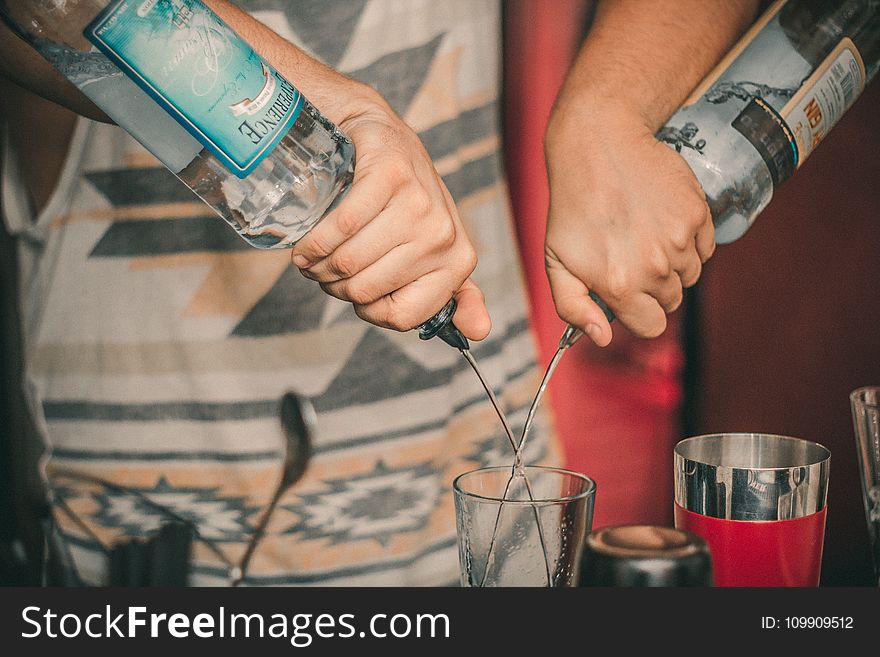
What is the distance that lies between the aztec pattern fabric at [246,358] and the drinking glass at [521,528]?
1.94ft

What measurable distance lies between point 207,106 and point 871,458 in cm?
60

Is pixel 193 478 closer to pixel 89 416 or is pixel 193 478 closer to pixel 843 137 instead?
pixel 89 416

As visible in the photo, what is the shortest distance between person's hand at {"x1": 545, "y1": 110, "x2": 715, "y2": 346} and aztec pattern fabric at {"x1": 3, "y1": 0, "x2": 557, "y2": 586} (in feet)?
0.93

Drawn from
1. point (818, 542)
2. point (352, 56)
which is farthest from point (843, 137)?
point (818, 542)

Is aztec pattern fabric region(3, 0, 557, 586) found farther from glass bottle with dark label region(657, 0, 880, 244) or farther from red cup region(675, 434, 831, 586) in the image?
red cup region(675, 434, 831, 586)

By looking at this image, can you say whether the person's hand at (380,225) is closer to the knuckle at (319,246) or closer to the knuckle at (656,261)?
the knuckle at (319,246)

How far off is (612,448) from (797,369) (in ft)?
1.41

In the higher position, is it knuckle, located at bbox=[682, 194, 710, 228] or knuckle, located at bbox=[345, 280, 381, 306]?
knuckle, located at bbox=[682, 194, 710, 228]

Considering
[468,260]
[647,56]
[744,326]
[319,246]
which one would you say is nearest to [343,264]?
[319,246]

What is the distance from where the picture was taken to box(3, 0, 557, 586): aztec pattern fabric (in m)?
1.15

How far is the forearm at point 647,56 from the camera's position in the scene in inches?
39.4

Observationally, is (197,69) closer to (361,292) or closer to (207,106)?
(207,106)

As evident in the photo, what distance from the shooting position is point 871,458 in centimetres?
66

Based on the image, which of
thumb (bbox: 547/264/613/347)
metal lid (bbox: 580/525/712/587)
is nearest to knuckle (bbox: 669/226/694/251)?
thumb (bbox: 547/264/613/347)
